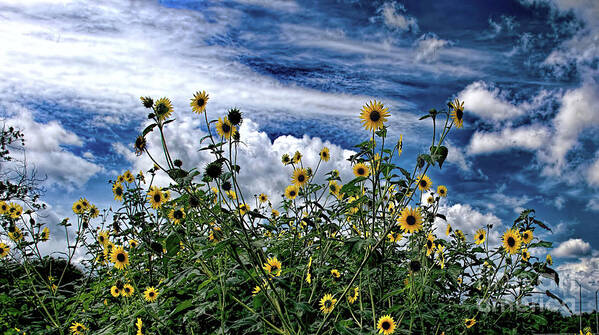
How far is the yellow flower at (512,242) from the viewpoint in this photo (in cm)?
363

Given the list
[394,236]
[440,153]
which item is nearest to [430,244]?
[394,236]

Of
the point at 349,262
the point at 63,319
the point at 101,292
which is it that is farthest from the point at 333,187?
the point at 63,319

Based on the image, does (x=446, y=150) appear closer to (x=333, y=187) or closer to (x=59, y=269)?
(x=333, y=187)

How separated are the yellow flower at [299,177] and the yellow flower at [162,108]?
57.6 inches

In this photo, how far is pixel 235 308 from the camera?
3.72 meters

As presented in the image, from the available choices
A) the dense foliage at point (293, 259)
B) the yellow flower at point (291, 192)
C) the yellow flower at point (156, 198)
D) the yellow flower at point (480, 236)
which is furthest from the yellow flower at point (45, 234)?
the yellow flower at point (480, 236)

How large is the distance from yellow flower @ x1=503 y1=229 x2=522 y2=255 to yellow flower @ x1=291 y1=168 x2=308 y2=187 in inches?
75.8

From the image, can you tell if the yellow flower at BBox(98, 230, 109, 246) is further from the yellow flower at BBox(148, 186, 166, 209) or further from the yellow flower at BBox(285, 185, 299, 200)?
the yellow flower at BBox(285, 185, 299, 200)

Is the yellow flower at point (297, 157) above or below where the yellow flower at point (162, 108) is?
above

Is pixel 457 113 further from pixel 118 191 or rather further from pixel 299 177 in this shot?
pixel 118 191

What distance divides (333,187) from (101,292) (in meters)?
3.18

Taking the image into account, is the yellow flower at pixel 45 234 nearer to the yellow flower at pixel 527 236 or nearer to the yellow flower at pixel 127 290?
the yellow flower at pixel 127 290

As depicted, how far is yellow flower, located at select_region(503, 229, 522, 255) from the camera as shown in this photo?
3.63m

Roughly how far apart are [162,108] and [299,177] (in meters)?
1.62
